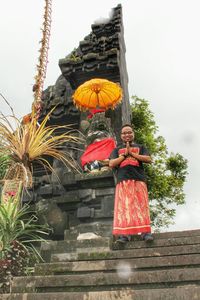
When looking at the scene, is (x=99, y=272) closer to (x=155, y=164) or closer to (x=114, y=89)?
(x=114, y=89)

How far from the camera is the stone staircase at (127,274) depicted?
3.07m

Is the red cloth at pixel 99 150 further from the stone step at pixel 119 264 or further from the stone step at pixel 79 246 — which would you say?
the stone step at pixel 119 264

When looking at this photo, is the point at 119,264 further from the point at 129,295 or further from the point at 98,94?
the point at 98,94

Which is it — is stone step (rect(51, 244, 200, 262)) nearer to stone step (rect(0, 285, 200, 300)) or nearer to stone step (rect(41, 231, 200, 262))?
stone step (rect(41, 231, 200, 262))

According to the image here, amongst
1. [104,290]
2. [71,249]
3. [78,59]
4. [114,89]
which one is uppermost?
[78,59]

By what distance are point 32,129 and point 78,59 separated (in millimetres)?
2326

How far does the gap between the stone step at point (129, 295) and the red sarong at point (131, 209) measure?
1.27 meters

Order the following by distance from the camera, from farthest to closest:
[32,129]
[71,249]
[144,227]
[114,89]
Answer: [114,89] < [32,129] < [71,249] < [144,227]

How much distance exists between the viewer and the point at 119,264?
3.65 meters

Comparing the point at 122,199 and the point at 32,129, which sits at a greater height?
the point at 32,129

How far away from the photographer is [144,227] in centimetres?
429

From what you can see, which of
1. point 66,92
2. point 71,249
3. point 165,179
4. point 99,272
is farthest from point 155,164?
point 99,272

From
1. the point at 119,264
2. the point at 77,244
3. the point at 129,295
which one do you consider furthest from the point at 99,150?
the point at 129,295

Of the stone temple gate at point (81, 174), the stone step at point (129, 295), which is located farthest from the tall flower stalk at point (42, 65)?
the stone step at point (129, 295)
